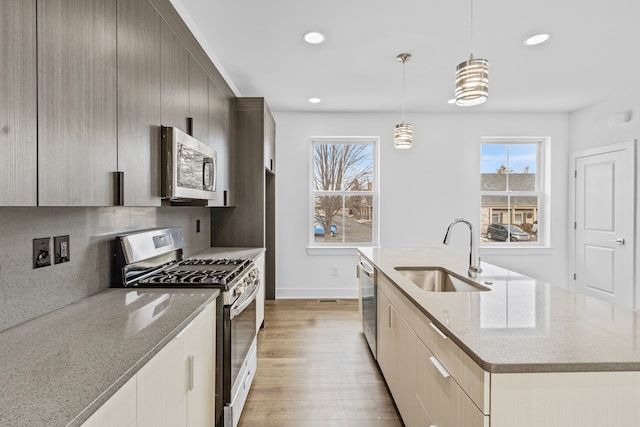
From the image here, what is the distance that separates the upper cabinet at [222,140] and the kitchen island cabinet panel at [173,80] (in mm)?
543

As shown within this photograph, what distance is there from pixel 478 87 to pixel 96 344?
2.07 m

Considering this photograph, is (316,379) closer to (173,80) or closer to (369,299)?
(369,299)

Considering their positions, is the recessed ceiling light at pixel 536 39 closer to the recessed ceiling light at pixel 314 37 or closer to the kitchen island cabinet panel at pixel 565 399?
the recessed ceiling light at pixel 314 37

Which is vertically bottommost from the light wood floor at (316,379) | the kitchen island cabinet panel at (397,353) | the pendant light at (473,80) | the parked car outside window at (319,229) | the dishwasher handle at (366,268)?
the light wood floor at (316,379)

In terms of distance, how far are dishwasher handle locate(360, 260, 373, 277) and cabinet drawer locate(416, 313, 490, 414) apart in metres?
1.21

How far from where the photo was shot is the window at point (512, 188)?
485 centimetres

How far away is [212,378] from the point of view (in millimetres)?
1688

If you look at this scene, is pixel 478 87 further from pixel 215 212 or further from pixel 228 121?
pixel 215 212

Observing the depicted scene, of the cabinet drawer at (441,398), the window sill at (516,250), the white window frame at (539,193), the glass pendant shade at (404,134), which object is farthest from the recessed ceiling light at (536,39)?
the window sill at (516,250)

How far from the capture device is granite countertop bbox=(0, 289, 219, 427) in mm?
722

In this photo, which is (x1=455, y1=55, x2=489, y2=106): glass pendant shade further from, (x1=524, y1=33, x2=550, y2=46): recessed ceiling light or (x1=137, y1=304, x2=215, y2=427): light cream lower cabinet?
(x1=137, y1=304, x2=215, y2=427): light cream lower cabinet

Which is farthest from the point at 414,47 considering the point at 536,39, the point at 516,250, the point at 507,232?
the point at 516,250

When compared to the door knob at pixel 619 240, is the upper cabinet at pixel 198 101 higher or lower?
higher

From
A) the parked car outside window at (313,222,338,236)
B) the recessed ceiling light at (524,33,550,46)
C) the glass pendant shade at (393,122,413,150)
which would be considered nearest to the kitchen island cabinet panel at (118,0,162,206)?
the glass pendant shade at (393,122,413,150)
